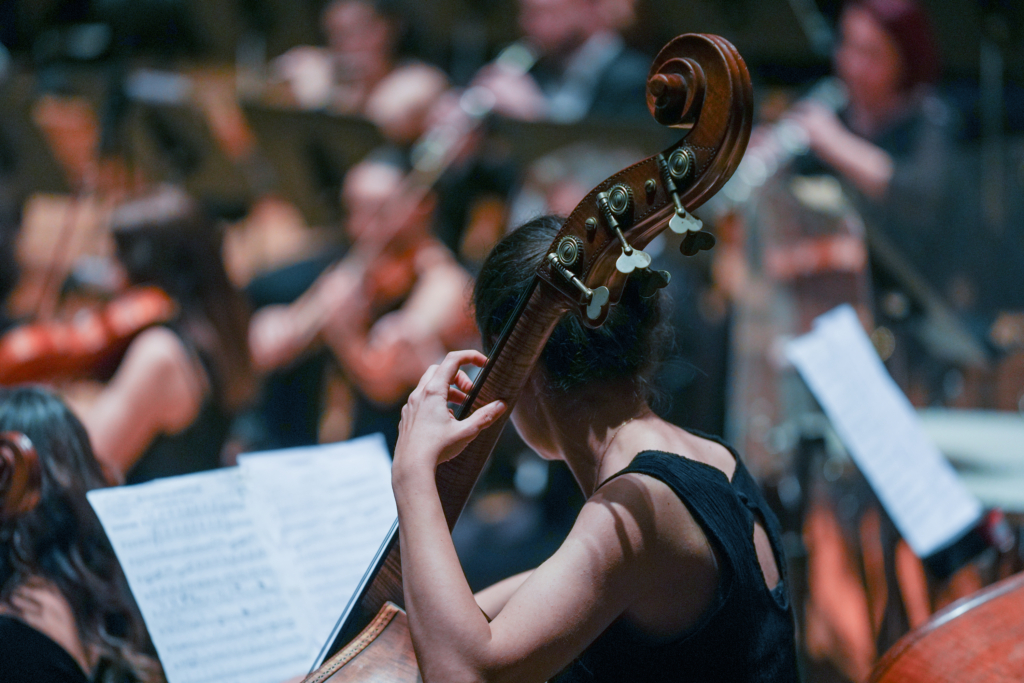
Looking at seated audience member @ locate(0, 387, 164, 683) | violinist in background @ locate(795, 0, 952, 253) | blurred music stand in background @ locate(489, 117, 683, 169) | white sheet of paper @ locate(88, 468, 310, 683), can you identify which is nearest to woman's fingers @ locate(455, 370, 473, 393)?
white sheet of paper @ locate(88, 468, 310, 683)

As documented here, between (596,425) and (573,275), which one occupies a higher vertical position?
(573,275)

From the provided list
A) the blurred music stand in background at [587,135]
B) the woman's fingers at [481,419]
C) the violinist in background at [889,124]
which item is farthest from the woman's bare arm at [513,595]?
the violinist in background at [889,124]

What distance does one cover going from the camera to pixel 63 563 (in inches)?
48.2

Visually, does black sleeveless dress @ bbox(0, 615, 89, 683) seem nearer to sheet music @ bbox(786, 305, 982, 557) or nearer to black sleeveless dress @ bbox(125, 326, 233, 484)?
black sleeveless dress @ bbox(125, 326, 233, 484)

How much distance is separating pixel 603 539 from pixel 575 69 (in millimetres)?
2685

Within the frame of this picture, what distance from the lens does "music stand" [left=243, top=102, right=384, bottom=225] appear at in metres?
3.03

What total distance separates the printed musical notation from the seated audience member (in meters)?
0.12

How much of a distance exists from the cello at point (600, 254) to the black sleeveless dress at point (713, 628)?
18 centimetres

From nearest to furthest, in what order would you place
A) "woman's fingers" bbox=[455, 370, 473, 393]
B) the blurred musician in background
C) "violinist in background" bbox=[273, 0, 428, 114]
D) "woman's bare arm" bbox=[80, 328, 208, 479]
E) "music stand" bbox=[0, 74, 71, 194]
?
"woman's fingers" bbox=[455, 370, 473, 393], "woman's bare arm" bbox=[80, 328, 208, 479], the blurred musician in background, "music stand" bbox=[0, 74, 71, 194], "violinist in background" bbox=[273, 0, 428, 114]

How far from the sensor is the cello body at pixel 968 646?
0.99 meters

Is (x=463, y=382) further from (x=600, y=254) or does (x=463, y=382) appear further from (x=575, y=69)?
(x=575, y=69)

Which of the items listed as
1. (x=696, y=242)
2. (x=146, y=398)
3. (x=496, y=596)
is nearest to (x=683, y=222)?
(x=696, y=242)

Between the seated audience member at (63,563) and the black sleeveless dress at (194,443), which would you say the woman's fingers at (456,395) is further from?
the black sleeveless dress at (194,443)

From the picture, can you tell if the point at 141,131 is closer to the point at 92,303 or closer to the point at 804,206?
the point at 92,303
